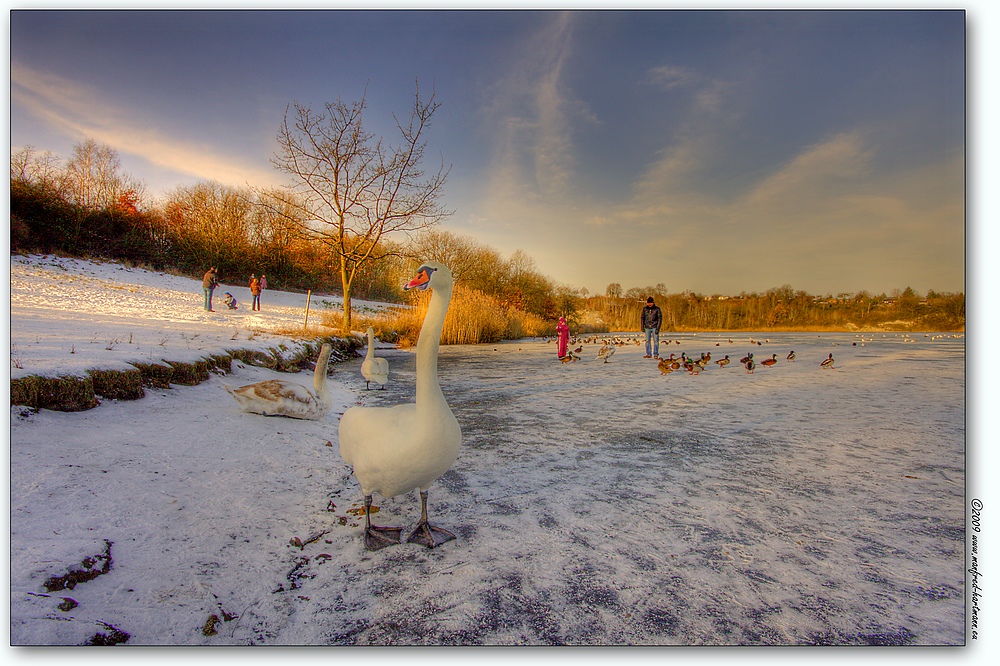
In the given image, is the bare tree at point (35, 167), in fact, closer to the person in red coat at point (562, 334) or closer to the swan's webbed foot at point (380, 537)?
A: the swan's webbed foot at point (380, 537)

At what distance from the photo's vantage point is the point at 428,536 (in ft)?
5.88

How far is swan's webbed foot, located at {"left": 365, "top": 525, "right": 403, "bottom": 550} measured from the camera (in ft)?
5.77

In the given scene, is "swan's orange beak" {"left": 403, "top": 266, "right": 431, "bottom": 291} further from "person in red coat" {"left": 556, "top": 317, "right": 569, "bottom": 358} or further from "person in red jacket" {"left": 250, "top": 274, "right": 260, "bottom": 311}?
"person in red jacket" {"left": 250, "top": 274, "right": 260, "bottom": 311}

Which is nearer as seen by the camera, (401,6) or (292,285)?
(401,6)

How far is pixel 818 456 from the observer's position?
3.02 meters

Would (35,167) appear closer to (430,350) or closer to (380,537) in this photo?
(430,350)

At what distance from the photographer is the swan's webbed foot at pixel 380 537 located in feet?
5.77

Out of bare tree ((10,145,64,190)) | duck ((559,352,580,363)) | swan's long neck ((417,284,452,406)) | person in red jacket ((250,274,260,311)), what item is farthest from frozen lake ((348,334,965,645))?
person in red jacket ((250,274,260,311))

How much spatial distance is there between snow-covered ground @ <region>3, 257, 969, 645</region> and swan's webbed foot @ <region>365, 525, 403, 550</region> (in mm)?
47

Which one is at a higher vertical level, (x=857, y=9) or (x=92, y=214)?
(x=857, y=9)

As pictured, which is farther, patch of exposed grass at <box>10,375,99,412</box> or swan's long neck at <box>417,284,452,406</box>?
patch of exposed grass at <box>10,375,99,412</box>

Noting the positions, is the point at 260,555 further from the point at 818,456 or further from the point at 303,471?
the point at 818,456

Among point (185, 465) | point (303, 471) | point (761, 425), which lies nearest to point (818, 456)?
point (761, 425)

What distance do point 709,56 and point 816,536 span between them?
3.05m
